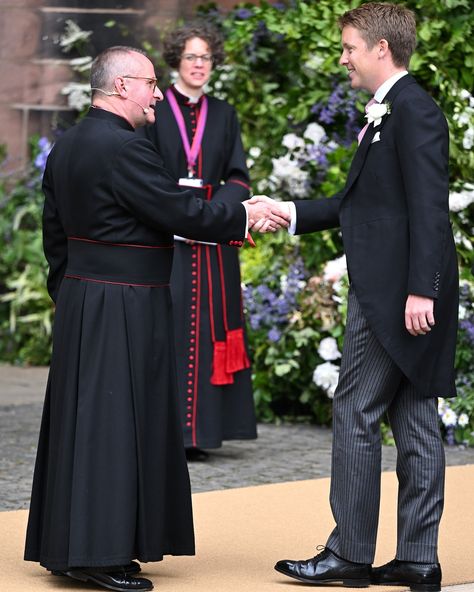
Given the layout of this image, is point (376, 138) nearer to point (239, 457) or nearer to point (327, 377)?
point (239, 457)

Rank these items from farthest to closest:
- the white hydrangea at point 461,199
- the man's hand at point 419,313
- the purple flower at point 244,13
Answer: the purple flower at point 244,13 → the white hydrangea at point 461,199 → the man's hand at point 419,313

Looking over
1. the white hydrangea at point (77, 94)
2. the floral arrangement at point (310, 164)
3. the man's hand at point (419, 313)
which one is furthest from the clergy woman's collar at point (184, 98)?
the white hydrangea at point (77, 94)

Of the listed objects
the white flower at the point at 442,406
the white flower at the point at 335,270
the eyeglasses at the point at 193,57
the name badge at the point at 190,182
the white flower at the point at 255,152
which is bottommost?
the white flower at the point at 442,406

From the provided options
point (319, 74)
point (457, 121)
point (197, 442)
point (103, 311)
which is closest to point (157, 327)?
point (103, 311)

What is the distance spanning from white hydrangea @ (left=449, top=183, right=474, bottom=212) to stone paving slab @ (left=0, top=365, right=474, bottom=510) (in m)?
1.28

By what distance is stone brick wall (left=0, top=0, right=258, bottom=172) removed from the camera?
10.6 metres

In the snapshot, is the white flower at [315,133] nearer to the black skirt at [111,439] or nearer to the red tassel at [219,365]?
the red tassel at [219,365]

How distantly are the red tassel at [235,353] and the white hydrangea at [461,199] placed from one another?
142 cm

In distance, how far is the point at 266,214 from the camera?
5109mm

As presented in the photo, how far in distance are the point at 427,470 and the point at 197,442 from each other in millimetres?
2444

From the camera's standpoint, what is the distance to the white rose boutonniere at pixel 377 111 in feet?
15.4

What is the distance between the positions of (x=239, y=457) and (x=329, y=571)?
2491mm

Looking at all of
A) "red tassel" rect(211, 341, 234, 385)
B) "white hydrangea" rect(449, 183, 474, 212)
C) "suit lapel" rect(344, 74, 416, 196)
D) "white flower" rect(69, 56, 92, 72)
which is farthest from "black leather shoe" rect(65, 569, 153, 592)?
"white flower" rect(69, 56, 92, 72)

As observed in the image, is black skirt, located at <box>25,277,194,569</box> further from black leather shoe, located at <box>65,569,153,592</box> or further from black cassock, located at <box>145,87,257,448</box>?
black cassock, located at <box>145,87,257,448</box>
